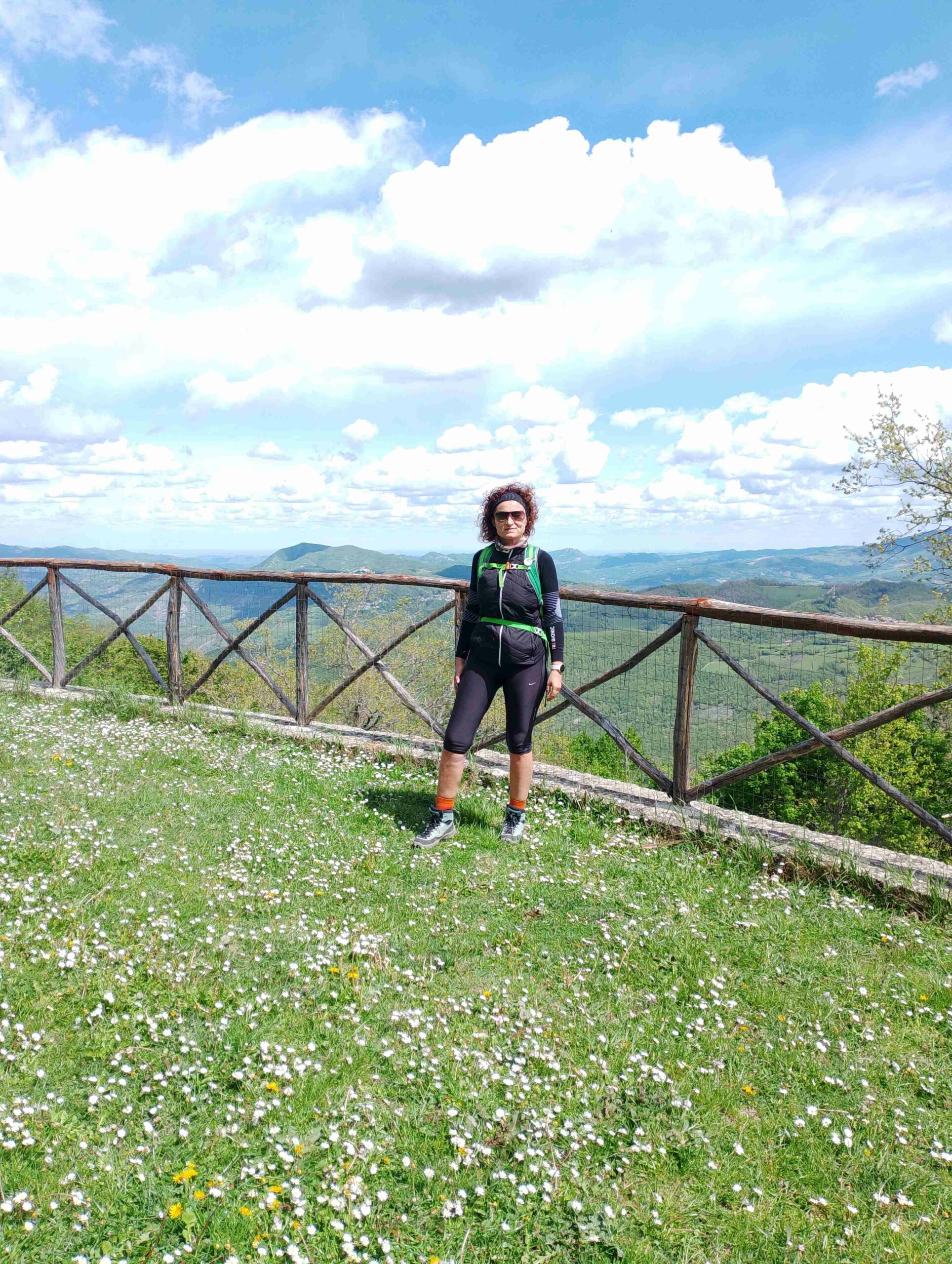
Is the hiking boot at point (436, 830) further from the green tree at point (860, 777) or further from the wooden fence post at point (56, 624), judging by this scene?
the green tree at point (860, 777)

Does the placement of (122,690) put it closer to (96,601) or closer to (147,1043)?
(96,601)

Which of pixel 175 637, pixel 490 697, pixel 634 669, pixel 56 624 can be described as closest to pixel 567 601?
pixel 634 669

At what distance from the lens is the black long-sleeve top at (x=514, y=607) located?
16.8 feet

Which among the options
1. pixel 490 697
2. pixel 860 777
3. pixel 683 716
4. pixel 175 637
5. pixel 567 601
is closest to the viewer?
pixel 490 697

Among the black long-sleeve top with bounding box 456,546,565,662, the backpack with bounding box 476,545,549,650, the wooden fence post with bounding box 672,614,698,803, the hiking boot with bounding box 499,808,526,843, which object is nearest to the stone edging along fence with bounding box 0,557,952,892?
the wooden fence post with bounding box 672,614,698,803

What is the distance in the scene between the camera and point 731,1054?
132 inches

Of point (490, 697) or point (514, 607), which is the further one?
point (490, 697)

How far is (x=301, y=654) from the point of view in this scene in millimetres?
8336

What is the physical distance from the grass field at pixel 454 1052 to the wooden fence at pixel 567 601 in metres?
0.90

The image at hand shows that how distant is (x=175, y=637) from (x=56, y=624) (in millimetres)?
2301

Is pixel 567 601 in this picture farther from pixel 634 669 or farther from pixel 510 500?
pixel 510 500

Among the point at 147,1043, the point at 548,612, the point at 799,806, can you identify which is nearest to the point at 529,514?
the point at 548,612

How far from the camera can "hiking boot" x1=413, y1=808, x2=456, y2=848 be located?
17.6ft

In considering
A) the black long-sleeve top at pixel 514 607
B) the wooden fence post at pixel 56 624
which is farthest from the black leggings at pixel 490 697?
the wooden fence post at pixel 56 624
